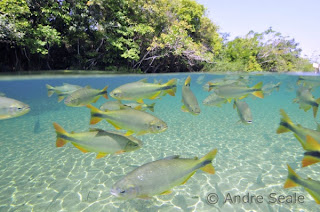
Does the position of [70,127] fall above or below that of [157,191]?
below

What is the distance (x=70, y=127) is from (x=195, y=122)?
731cm

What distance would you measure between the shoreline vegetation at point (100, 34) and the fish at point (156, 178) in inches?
556

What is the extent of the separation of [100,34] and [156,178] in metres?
18.3

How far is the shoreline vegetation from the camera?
13.4 m

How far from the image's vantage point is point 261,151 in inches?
256

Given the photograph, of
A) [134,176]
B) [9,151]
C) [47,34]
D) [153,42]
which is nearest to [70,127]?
[9,151]

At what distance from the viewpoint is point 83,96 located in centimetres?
301

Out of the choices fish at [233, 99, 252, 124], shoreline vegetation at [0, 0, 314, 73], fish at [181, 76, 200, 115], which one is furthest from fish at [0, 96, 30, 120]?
shoreline vegetation at [0, 0, 314, 73]

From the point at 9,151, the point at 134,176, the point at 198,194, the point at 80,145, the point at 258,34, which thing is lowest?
Result: the point at 9,151

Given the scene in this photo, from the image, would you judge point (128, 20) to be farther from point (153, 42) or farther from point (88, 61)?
point (88, 61)

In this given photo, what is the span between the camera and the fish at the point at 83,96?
2.98m

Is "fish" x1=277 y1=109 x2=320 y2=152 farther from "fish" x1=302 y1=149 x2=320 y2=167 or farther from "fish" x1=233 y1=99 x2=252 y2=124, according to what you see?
"fish" x1=233 y1=99 x2=252 y2=124

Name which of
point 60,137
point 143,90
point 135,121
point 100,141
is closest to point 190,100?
point 143,90

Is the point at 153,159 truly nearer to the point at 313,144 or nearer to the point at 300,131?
the point at 300,131
